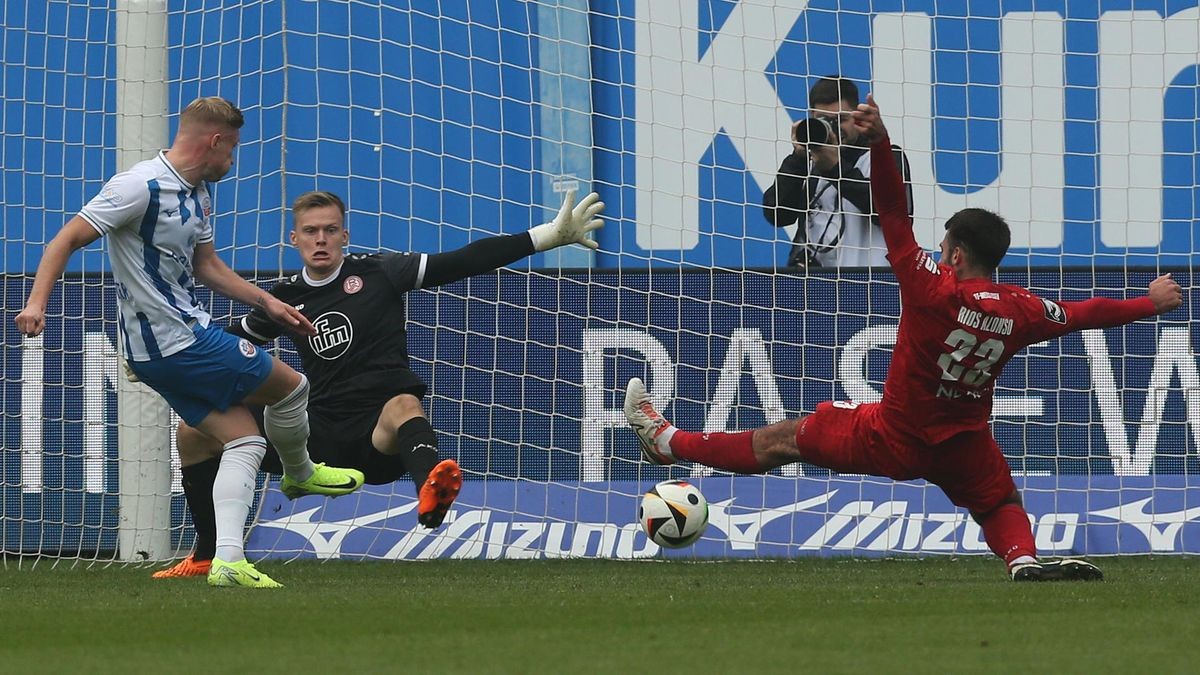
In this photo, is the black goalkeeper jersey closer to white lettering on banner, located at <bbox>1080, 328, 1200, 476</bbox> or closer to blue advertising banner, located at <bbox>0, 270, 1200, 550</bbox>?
blue advertising banner, located at <bbox>0, 270, 1200, 550</bbox>

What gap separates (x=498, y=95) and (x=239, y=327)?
8.01ft

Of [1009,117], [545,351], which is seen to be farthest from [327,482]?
[1009,117]

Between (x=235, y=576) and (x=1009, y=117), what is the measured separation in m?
5.67

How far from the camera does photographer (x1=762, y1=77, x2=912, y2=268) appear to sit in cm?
838

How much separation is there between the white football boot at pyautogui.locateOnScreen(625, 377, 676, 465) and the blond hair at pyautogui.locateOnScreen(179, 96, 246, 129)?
199 centimetres

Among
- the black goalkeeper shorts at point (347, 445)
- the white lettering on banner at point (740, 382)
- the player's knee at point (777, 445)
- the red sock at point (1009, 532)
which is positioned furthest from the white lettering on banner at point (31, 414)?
the red sock at point (1009, 532)

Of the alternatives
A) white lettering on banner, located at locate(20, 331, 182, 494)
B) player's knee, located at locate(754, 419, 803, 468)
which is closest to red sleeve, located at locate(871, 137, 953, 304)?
player's knee, located at locate(754, 419, 803, 468)

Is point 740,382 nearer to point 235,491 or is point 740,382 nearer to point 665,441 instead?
point 665,441

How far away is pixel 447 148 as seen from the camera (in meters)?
9.47

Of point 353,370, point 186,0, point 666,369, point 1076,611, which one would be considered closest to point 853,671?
point 1076,611

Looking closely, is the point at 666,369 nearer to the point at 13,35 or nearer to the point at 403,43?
the point at 403,43

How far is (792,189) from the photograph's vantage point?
845 cm

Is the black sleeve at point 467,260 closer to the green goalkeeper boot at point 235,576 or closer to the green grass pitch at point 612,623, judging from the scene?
the green grass pitch at point 612,623

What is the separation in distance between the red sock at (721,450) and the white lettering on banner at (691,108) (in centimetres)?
257
